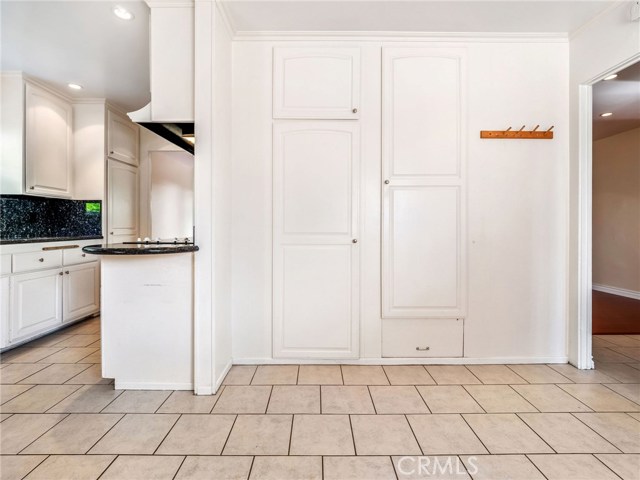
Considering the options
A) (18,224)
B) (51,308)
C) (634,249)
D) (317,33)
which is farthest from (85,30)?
(634,249)

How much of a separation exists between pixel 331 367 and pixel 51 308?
264 centimetres

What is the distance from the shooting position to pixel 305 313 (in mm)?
2307

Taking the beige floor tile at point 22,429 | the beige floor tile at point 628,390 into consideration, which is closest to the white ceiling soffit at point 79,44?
the beige floor tile at point 22,429

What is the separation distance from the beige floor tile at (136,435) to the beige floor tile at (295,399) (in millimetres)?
549

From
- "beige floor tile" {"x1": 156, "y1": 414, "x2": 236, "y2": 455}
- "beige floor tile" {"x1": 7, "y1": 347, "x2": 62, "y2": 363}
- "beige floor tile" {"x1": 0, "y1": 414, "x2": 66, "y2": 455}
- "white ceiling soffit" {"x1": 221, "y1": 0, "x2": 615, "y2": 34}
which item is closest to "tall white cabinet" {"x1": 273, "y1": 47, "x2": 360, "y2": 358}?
"white ceiling soffit" {"x1": 221, "y1": 0, "x2": 615, "y2": 34}

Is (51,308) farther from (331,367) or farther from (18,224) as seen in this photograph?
(331,367)

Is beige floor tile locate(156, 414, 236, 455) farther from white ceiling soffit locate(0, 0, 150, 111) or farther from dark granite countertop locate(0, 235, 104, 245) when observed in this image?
white ceiling soffit locate(0, 0, 150, 111)

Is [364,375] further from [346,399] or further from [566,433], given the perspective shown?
[566,433]

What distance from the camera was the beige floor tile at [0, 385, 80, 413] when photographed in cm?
174

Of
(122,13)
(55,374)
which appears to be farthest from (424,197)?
(55,374)

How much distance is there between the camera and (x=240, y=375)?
215 cm

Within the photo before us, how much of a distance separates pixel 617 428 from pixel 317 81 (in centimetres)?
274

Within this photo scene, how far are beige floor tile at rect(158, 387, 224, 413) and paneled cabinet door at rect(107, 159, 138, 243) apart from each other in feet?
7.72

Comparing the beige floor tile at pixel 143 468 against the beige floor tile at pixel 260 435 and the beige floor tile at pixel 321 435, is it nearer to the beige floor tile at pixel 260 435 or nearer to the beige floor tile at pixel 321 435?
the beige floor tile at pixel 260 435
